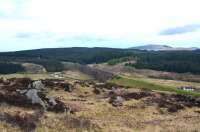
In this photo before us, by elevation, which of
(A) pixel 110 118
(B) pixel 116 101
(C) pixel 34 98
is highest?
(C) pixel 34 98

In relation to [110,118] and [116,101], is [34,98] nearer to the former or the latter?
[110,118]

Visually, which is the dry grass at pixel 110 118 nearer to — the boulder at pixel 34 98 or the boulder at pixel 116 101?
the boulder at pixel 116 101

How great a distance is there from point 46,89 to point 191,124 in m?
24.6

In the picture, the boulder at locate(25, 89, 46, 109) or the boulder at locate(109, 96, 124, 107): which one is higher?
the boulder at locate(25, 89, 46, 109)

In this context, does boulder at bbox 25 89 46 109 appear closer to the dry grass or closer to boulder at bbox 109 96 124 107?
the dry grass

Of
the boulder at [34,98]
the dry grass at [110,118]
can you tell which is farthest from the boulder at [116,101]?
the boulder at [34,98]

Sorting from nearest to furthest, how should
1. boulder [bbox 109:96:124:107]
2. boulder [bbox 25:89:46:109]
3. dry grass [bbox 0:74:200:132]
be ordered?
dry grass [bbox 0:74:200:132] < boulder [bbox 25:89:46:109] < boulder [bbox 109:96:124:107]

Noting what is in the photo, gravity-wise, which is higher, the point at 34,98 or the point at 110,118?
the point at 34,98

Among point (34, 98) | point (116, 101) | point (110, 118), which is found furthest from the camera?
point (116, 101)

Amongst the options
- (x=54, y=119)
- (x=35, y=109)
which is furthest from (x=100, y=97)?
(x=54, y=119)

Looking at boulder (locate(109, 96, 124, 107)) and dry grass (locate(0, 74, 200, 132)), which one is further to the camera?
boulder (locate(109, 96, 124, 107))

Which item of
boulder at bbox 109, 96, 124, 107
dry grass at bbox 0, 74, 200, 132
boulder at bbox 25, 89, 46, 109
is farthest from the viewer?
boulder at bbox 109, 96, 124, 107

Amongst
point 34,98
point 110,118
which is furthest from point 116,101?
point 34,98

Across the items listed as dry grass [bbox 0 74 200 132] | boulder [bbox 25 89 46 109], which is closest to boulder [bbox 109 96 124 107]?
dry grass [bbox 0 74 200 132]
